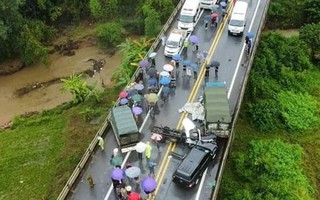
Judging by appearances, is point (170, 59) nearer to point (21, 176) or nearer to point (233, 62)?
point (233, 62)

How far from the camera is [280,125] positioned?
36969mm

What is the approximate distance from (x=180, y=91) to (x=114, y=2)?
2157 cm

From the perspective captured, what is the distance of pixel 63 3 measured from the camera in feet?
178

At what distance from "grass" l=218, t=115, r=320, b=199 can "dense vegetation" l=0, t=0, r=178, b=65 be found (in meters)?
16.4

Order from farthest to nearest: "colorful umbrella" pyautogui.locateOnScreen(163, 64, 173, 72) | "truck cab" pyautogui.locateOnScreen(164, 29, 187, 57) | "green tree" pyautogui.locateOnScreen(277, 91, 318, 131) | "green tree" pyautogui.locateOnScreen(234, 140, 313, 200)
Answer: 1. "truck cab" pyautogui.locateOnScreen(164, 29, 187, 57)
2. "green tree" pyautogui.locateOnScreen(277, 91, 318, 131)
3. "colorful umbrella" pyautogui.locateOnScreen(163, 64, 173, 72)
4. "green tree" pyautogui.locateOnScreen(234, 140, 313, 200)

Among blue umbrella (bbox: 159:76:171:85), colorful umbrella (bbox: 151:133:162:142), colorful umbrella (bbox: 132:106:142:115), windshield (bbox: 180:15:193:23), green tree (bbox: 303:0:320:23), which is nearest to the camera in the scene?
colorful umbrella (bbox: 151:133:162:142)

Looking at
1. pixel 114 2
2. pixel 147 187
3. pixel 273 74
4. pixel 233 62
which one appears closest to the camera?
pixel 147 187

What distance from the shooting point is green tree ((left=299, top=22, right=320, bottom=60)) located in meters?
43.7

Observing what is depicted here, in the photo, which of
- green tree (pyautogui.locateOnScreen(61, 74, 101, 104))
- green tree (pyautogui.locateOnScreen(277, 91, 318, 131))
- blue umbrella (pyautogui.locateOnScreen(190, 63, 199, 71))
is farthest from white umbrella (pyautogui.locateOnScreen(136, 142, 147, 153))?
green tree (pyautogui.locateOnScreen(277, 91, 318, 131))

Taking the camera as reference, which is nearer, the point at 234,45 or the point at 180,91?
the point at 180,91

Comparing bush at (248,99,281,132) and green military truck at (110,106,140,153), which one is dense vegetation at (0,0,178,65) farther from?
green military truck at (110,106,140,153)

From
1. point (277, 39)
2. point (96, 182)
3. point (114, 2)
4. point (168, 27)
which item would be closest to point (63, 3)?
point (114, 2)

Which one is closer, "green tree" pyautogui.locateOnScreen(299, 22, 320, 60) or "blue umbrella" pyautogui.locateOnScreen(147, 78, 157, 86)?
"blue umbrella" pyautogui.locateOnScreen(147, 78, 157, 86)

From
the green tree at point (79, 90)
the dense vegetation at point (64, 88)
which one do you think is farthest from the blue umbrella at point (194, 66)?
the green tree at point (79, 90)
